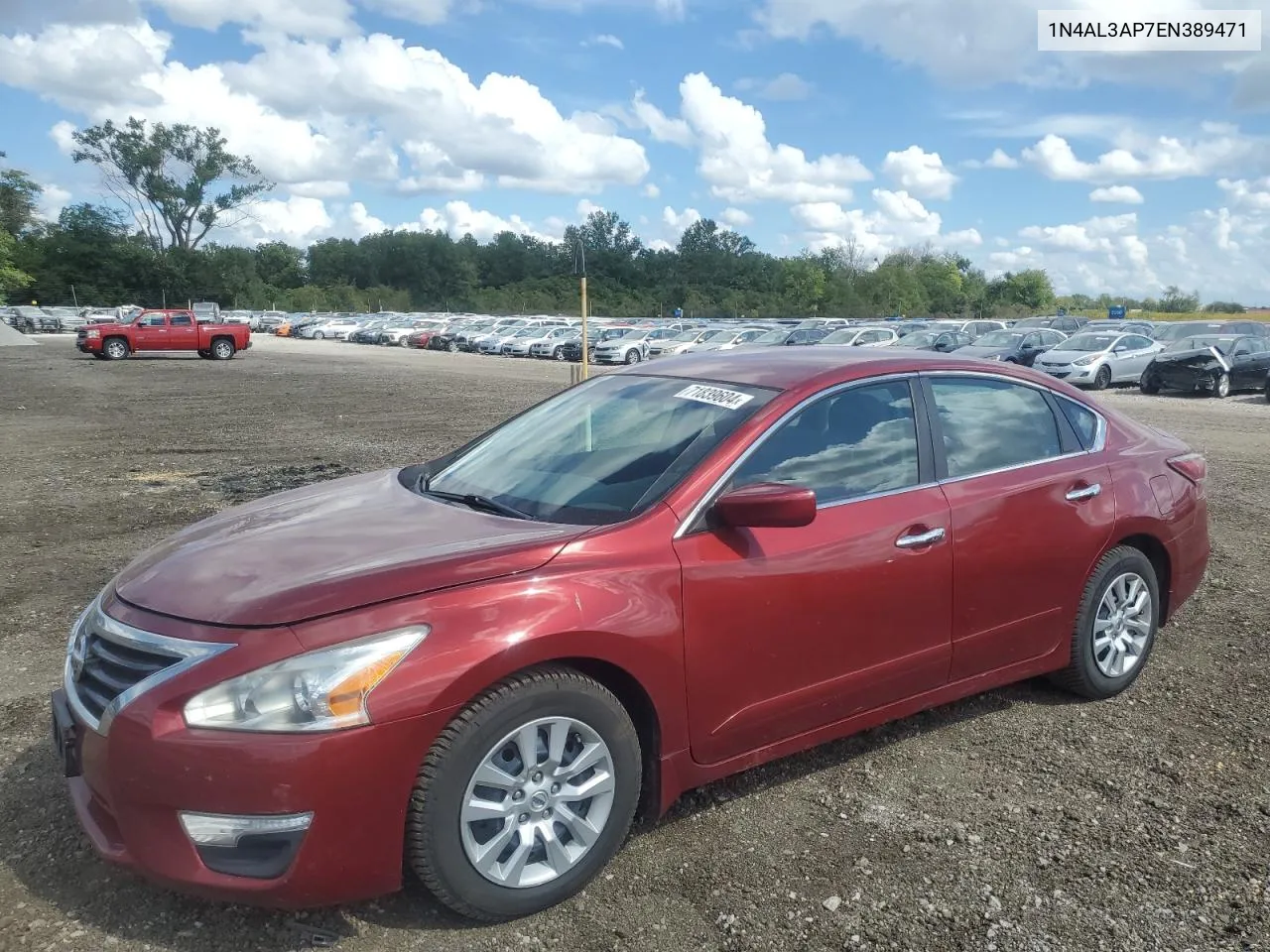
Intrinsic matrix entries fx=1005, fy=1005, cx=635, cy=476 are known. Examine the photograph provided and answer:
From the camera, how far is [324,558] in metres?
3.04

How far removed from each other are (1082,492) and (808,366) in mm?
1363

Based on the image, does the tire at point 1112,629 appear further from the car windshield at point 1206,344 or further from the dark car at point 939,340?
the dark car at point 939,340

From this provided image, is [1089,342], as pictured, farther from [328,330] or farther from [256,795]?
[328,330]

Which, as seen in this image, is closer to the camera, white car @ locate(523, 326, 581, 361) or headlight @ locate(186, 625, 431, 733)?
headlight @ locate(186, 625, 431, 733)

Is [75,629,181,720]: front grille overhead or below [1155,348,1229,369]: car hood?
below

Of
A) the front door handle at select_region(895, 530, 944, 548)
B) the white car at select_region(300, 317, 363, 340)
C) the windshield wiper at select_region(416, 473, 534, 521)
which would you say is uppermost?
the white car at select_region(300, 317, 363, 340)

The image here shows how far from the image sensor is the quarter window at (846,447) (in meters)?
3.52

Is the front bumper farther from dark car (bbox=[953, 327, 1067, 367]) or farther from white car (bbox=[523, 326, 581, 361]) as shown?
white car (bbox=[523, 326, 581, 361])

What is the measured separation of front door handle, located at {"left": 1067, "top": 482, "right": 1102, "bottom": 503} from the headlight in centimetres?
295

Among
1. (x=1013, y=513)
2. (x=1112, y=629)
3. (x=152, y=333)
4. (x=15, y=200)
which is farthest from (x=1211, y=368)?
(x=15, y=200)

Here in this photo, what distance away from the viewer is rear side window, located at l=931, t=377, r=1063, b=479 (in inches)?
158

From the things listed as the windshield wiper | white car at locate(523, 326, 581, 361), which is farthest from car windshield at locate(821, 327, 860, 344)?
the windshield wiper

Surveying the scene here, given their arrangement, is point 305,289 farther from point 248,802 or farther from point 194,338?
point 248,802

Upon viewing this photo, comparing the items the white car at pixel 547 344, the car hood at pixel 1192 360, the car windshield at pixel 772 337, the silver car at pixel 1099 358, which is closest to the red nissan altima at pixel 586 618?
the car hood at pixel 1192 360
